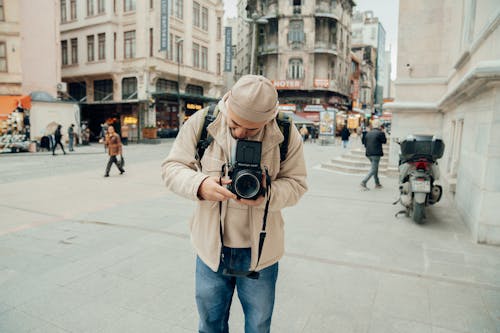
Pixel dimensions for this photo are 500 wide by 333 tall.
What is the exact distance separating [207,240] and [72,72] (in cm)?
3734

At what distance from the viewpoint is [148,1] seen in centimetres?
2961

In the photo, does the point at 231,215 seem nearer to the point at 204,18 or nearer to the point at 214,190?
the point at 214,190

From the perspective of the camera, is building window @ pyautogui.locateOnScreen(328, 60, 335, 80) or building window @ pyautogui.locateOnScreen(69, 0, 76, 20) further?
building window @ pyautogui.locateOnScreen(328, 60, 335, 80)

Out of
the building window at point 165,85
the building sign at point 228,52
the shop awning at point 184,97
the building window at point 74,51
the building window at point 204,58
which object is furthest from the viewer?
the building sign at point 228,52

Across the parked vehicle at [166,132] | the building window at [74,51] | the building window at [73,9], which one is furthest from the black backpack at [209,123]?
the building window at [73,9]

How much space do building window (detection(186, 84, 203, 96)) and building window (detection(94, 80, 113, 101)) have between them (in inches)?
293

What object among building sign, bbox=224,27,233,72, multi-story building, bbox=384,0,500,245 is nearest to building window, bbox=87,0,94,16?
building sign, bbox=224,27,233,72

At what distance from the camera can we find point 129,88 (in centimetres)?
3134

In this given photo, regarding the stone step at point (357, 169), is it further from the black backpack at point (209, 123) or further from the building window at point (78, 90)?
the building window at point (78, 90)

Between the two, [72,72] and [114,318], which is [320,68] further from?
[114,318]

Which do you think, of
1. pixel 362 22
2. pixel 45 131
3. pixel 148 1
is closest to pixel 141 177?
pixel 45 131

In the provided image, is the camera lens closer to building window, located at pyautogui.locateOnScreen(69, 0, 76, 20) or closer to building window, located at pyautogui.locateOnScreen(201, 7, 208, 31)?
building window, located at pyautogui.locateOnScreen(201, 7, 208, 31)

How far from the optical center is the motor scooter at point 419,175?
5.82 metres

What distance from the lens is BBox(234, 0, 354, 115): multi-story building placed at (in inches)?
1623
